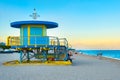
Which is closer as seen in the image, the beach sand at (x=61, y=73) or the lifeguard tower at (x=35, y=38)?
the beach sand at (x=61, y=73)

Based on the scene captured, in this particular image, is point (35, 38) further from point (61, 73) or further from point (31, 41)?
point (61, 73)

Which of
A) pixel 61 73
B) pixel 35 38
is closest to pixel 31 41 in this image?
pixel 35 38

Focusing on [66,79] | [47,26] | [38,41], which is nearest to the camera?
[66,79]

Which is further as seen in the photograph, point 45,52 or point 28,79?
point 45,52

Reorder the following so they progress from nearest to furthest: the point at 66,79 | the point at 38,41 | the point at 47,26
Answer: the point at 66,79, the point at 38,41, the point at 47,26

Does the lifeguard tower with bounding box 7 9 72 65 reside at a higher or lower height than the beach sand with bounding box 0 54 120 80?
higher

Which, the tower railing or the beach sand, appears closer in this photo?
the beach sand

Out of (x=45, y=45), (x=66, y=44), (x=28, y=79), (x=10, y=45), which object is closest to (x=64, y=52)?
(x=66, y=44)

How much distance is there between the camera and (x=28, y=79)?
50.0 ft

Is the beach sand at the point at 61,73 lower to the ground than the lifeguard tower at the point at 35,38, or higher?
lower

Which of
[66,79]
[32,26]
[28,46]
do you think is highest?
[32,26]

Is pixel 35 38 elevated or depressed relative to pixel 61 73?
elevated

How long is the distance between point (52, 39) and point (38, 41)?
145 cm

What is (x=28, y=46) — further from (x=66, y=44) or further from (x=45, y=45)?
(x=66, y=44)
